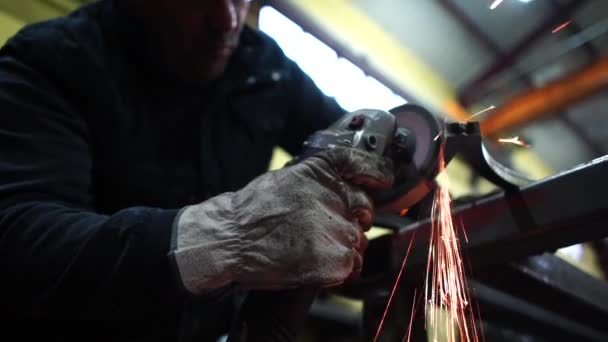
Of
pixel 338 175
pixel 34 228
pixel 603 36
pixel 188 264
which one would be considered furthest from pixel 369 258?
pixel 603 36

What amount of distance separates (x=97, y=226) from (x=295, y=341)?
0.38 meters

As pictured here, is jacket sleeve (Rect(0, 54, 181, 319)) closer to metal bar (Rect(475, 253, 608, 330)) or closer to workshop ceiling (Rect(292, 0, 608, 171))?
metal bar (Rect(475, 253, 608, 330))

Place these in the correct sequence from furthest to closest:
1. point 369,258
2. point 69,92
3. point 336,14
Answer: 1. point 336,14
2. point 369,258
3. point 69,92

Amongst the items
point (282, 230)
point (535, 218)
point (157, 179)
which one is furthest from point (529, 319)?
point (157, 179)

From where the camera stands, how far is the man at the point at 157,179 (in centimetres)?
70

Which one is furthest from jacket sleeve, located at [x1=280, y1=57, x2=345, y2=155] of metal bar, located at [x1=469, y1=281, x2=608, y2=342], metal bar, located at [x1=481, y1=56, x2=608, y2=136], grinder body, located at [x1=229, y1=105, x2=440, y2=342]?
metal bar, located at [x1=481, y1=56, x2=608, y2=136]

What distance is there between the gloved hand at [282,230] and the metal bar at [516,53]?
173cm

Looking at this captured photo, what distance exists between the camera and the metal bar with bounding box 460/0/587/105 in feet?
6.61

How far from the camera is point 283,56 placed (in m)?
1.46

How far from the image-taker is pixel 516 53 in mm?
2496

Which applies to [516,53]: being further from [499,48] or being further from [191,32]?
[191,32]

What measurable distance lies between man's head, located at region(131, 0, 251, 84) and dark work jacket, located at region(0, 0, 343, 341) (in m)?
0.05

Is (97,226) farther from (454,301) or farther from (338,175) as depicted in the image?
(454,301)

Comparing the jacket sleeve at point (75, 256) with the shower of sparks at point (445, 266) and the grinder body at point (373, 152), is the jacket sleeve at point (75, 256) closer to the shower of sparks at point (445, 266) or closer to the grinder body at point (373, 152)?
the grinder body at point (373, 152)
